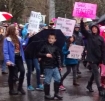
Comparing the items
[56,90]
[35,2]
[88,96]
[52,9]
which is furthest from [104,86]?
[35,2]

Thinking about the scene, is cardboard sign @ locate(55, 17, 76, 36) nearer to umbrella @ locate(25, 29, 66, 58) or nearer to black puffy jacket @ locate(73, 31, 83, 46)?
umbrella @ locate(25, 29, 66, 58)

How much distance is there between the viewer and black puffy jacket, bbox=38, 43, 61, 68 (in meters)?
8.46

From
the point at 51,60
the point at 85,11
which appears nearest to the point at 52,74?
the point at 51,60

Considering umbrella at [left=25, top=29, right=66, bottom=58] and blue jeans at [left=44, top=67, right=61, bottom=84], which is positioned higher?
umbrella at [left=25, top=29, right=66, bottom=58]

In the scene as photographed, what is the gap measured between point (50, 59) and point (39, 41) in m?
0.64

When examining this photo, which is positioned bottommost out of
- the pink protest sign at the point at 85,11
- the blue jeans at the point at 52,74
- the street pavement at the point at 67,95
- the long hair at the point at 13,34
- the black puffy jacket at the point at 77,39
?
the street pavement at the point at 67,95

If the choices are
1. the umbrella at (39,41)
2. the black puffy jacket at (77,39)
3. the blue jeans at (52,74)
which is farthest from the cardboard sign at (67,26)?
the blue jeans at (52,74)

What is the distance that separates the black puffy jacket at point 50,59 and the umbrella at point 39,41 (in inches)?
8.9

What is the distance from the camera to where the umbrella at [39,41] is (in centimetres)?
870

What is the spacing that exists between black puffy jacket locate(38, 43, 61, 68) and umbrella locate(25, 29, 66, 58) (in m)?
0.23

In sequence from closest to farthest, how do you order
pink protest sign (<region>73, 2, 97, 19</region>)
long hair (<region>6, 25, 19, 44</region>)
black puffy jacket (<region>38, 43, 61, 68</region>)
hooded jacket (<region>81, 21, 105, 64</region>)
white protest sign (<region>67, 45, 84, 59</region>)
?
1. black puffy jacket (<region>38, 43, 61, 68</region>)
2. long hair (<region>6, 25, 19, 44</region>)
3. hooded jacket (<region>81, 21, 105, 64</region>)
4. pink protest sign (<region>73, 2, 97, 19</region>)
5. white protest sign (<region>67, 45, 84, 59</region>)

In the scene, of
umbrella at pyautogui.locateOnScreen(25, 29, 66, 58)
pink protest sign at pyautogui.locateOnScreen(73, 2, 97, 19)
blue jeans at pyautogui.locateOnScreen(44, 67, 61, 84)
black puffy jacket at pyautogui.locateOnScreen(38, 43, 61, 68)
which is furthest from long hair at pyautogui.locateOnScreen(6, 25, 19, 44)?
pink protest sign at pyautogui.locateOnScreen(73, 2, 97, 19)

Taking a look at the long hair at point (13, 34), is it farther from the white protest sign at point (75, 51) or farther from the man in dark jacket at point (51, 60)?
the white protest sign at point (75, 51)

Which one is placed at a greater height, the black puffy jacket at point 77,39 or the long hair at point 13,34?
the long hair at point 13,34
